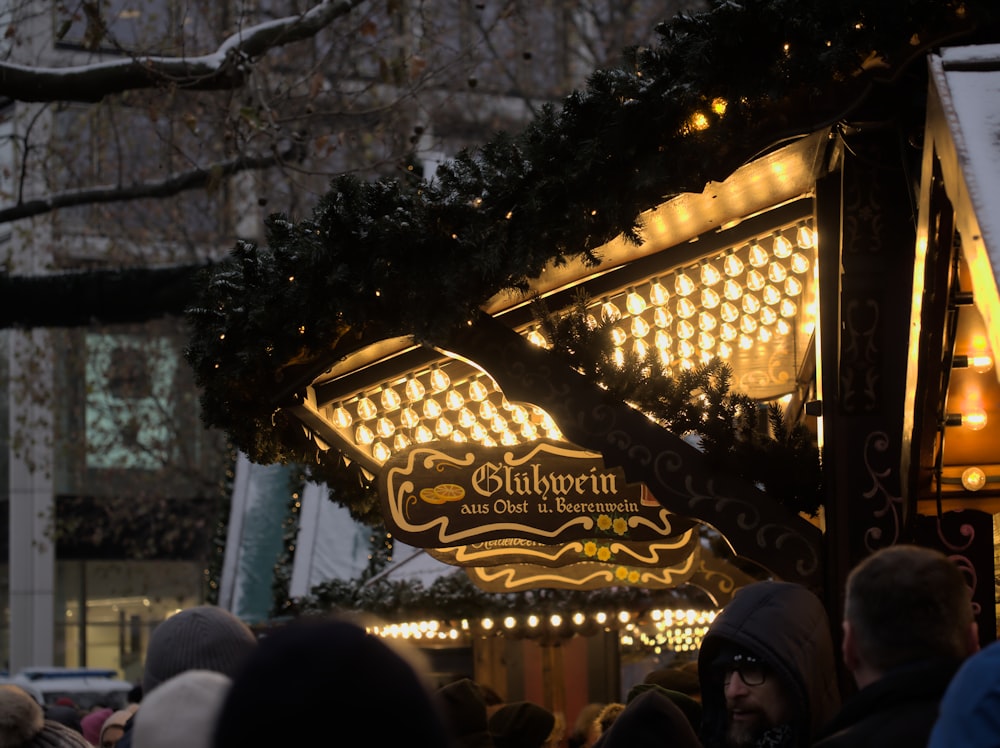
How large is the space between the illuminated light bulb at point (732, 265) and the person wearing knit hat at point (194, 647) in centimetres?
395

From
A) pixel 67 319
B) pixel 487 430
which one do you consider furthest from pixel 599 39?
pixel 487 430

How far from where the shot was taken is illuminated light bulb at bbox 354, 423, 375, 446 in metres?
7.94

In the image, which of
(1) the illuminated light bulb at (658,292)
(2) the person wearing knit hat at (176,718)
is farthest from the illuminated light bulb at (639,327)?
(2) the person wearing knit hat at (176,718)

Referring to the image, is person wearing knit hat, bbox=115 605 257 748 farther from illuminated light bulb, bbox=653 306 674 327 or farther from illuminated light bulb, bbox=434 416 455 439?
illuminated light bulb, bbox=434 416 455 439

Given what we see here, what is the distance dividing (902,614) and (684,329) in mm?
4200

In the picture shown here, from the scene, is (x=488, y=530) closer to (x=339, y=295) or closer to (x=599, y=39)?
(x=339, y=295)

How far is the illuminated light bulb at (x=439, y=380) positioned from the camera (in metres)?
7.80

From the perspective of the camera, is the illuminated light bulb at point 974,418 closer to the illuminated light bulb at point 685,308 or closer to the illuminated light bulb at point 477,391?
the illuminated light bulb at point 685,308

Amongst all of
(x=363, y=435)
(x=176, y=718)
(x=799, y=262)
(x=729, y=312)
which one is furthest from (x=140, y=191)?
(x=176, y=718)

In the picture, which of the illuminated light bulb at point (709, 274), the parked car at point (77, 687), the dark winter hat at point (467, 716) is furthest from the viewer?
the parked car at point (77, 687)

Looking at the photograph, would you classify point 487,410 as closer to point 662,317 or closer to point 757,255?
point 662,317

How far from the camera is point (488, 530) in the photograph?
733 centimetres

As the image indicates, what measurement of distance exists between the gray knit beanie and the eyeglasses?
1.55 m

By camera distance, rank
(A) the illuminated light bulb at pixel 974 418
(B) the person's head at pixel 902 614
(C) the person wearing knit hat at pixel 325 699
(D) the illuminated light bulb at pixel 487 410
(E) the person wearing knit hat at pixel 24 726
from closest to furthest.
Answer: (C) the person wearing knit hat at pixel 325 699, (B) the person's head at pixel 902 614, (E) the person wearing knit hat at pixel 24 726, (A) the illuminated light bulb at pixel 974 418, (D) the illuminated light bulb at pixel 487 410
